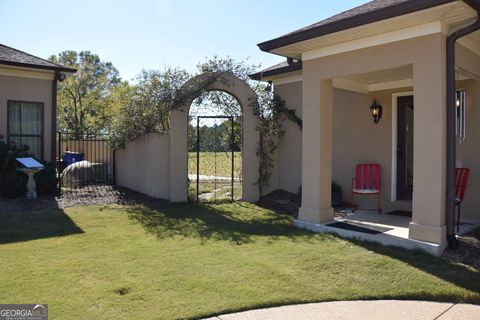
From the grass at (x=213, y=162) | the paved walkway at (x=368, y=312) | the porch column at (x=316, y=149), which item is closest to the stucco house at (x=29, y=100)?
the grass at (x=213, y=162)

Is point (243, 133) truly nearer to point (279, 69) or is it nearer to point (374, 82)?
point (279, 69)

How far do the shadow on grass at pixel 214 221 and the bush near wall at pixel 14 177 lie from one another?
2782mm

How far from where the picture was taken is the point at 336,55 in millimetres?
6258

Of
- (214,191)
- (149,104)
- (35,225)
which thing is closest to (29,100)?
(149,104)

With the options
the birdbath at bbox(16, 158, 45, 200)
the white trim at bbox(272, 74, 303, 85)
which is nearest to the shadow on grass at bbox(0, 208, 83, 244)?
the birdbath at bbox(16, 158, 45, 200)

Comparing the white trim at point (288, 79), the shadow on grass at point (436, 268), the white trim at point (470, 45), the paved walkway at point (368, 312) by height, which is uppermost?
the white trim at point (288, 79)

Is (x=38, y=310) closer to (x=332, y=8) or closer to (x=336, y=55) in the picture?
(x=336, y=55)

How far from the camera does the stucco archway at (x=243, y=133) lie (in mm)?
9086

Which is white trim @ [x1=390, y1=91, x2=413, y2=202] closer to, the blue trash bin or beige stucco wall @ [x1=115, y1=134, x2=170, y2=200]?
beige stucco wall @ [x1=115, y1=134, x2=170, y2=200]

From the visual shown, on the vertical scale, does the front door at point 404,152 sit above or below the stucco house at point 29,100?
below

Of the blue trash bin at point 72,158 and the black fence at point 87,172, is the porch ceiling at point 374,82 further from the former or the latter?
the blue trash bin at point 72,158

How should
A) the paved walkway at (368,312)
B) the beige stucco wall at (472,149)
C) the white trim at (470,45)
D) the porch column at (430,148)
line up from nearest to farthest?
the paved walkway at (368,312) < the porch column at (430,148) < the white trim at (470,45) < the beige stucco wall at (472,149)

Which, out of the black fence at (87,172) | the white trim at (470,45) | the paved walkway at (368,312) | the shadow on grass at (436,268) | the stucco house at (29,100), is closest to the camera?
the paved walkway at (368,312)

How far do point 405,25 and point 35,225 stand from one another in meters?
6.58
